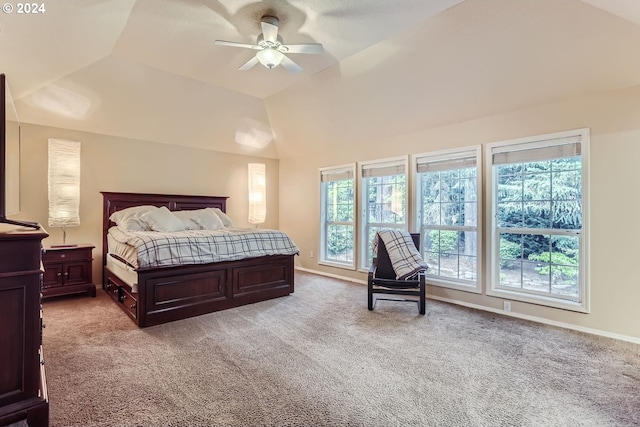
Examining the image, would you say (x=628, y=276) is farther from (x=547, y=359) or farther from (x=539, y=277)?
(x=547, y=359)

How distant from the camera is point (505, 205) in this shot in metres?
3.72

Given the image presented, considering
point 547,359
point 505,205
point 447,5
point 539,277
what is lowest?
point 547,359

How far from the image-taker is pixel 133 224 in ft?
14.2

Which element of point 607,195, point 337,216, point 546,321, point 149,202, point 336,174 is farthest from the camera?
point 337,216

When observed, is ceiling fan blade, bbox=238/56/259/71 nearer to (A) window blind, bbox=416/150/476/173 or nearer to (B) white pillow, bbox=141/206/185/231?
(B) white pillow, bbox=141/206/185/231

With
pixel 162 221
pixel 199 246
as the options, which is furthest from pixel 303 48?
pixel 162 221

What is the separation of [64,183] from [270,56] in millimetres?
3352

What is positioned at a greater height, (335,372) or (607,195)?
(607,195)

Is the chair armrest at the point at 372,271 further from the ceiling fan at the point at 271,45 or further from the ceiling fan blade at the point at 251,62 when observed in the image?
the ceiling fan blade at the point at 251,62

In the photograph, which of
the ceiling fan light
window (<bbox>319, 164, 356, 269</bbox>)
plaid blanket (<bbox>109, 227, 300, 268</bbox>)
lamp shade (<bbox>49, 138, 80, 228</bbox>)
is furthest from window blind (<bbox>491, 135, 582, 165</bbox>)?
lamp shade (<bbox>49, 138, 80, 228</bbox>)

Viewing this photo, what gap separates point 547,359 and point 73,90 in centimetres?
591

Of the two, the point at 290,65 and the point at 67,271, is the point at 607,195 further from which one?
the point at 67,271

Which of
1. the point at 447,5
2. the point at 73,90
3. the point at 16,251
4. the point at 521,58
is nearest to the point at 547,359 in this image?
the point at 521,58

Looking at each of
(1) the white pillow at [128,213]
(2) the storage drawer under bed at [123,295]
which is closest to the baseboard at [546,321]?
(2) the storage drawer under bed at [123,295]
